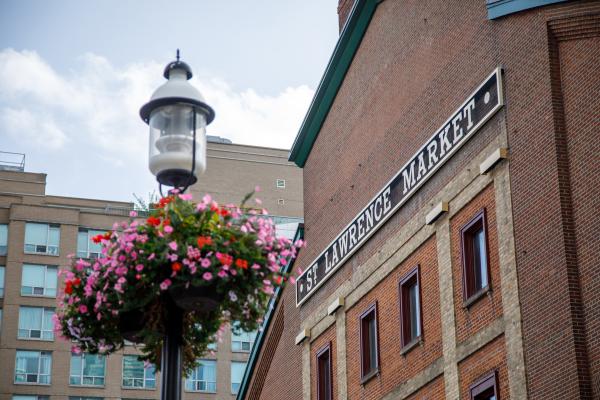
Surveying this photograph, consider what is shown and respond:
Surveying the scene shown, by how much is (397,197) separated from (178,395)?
64.7 ft

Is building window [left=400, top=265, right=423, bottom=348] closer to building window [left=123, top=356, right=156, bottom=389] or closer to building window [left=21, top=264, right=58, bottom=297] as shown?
building window [left=123, top=356, right=156, bottom=389]

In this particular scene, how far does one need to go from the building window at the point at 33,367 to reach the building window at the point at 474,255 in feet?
169

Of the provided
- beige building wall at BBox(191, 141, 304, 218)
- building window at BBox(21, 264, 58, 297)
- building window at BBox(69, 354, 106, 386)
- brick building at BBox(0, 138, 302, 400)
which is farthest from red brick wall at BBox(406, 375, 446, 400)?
beige building wall at BBox(191, 141, 304, 218)

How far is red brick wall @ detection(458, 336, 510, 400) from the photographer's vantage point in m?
24.6

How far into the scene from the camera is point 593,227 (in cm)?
2281

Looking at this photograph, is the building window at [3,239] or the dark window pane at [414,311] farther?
the building window at [3,239]

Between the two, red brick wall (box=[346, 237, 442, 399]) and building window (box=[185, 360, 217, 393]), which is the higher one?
building window (box=[185, 360, 217, 393])

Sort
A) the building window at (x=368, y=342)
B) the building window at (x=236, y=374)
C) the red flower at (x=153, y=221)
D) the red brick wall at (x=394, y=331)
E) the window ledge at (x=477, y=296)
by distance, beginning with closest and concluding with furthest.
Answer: the red flower at (x=153, y=221), the window ledge at (x=477, y=296), the red brick wall at (x=394, y=331), the building window at (x=368, y=342), the building window at (x=236, y=374)

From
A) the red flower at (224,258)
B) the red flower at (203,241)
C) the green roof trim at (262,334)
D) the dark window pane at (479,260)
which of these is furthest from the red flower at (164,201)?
the green roof trim at (262,334)

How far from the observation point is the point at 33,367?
74000 millimetres

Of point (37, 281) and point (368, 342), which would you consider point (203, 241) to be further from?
point (37, 281)

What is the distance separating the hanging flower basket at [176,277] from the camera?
1298 centimetres

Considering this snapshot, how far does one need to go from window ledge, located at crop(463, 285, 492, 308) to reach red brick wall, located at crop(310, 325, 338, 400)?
9.19 metres

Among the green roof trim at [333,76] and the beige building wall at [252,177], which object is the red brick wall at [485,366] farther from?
the beige building wall at [252,177]
